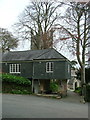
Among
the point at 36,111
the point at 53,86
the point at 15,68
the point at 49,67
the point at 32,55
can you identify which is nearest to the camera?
the point at 36,111

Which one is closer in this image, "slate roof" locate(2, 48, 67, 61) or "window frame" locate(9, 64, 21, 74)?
"slate roof" locate(2, 48, 67, 61)

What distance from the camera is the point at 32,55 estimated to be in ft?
37.6

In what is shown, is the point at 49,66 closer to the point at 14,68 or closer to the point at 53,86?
the point at 53,86

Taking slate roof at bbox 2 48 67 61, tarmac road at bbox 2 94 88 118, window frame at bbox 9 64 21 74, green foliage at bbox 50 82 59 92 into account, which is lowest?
green foliage at bbox 50 82 59 92

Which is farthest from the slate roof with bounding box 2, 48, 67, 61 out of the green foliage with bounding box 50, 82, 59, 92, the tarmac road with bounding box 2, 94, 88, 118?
the tarmac road with bounding box 2, 94, 88, 118

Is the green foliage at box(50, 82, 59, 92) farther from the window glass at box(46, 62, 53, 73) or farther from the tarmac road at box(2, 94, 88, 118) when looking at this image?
the tarmac road at box(2, 94, 88, 118)

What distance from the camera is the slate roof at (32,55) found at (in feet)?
34.7

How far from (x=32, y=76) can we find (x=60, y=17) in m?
4.02

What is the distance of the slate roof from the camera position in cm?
1058

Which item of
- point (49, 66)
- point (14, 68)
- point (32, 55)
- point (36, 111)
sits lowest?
point (36, 111)

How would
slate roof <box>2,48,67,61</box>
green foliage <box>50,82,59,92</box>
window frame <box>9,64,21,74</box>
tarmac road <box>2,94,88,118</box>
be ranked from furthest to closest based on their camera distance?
green foliage <box>50,82,59,92</box> < window frame <box>9,64,21,74</box> < slate roof <box>2,48,67,61</box> < tarmac road <box>2,94,88,118</box>

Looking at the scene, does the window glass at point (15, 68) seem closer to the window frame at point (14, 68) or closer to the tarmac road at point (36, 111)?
the window frame at point (14, 68)

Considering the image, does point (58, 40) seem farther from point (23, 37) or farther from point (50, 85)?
point (23, 37)

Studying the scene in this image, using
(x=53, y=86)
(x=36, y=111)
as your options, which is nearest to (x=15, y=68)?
(x=53, y=86)
